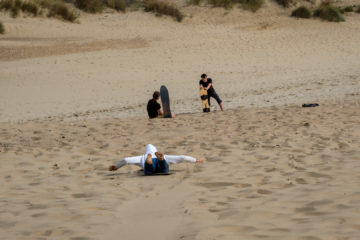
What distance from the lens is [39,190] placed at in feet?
21.0

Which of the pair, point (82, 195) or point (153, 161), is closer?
point (82, 195)

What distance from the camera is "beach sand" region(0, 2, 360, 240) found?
493 cm

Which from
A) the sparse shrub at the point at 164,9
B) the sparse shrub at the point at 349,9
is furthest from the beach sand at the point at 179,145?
the sparse shrub at the point at 349,9

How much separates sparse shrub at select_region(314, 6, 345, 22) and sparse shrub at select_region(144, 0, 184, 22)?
28.1 feet

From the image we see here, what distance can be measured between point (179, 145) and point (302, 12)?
85.3 ft

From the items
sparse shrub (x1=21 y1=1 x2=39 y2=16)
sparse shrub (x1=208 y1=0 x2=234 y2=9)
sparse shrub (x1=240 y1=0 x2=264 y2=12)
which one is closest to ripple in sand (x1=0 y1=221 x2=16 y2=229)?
sparse shrub (x1=21 y1=1 x2=39 y2=16)

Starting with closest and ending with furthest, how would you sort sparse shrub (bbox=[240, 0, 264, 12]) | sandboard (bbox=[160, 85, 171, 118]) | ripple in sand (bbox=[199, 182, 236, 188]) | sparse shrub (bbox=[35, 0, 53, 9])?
ripple in sand (bbox=[199, 182, 236, 188])
sandboard (bbox=[160, 85, 171, 118])
sparse shrub (bbox=[35, 0, 53, 9])
sparse shrub (bbox=[240, 0, 264, 12])

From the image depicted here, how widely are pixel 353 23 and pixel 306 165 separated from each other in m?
28.0

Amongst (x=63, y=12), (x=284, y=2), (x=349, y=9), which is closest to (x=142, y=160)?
(x=63, y=12)

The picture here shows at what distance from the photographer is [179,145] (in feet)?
30.4

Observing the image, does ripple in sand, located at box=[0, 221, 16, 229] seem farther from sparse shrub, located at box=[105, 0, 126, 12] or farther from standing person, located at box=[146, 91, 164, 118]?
sparse shrub, located at box=[105, 0, 126, 12]

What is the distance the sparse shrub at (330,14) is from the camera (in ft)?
108

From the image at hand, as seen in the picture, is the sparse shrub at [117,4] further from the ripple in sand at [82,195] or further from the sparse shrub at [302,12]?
the ripple in sand at [82,195]

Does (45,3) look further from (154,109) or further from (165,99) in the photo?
(165,99)
